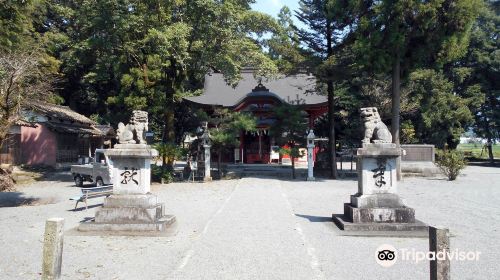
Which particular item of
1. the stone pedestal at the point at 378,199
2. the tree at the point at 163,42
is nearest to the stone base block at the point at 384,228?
the stone pedestal at the point at 378,199

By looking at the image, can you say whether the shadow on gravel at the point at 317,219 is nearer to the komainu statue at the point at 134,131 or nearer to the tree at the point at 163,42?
the komainu statue at the point at 134,131

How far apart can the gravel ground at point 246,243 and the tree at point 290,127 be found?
278 inches

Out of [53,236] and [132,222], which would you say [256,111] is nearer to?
[132,222]

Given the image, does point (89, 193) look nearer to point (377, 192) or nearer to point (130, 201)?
point (130, 201)

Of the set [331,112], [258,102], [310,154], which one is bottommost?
[310,154]

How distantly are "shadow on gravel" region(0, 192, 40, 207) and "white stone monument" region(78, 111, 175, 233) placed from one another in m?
6.17

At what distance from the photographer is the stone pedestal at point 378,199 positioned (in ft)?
26.2

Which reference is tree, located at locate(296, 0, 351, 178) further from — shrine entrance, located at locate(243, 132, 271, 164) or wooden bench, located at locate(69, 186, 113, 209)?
wooden bench, located at locate(69, 186, 113, 209)

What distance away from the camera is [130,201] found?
8305 millimetres

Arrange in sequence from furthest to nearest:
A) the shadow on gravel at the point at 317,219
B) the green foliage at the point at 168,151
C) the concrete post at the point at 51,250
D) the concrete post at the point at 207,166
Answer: the concrete post at the point at 207,166 → the green foliage at the point at 168,151 → the shadow on gravel at the point at 317,219 → the concrete post at the point at 51,250

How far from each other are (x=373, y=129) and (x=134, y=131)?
17.8 feet

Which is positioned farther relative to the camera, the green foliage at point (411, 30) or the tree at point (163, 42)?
the green foliage at point (411, 30)

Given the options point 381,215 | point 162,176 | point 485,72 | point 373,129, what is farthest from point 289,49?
point 485,72

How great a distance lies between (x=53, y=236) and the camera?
398 cm
